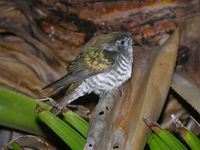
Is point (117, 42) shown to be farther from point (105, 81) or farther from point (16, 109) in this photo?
point (16, 109)

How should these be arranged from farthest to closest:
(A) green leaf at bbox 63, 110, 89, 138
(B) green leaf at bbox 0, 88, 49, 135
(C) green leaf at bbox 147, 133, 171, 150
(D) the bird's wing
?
(D) the bird's wing → (B) green leaf at bbox 0, 88, 49, 135 → (A) green leaf at bbox 63, 110, 89, 138 → (C) green leaf at bbox 147, 133, 171, 150

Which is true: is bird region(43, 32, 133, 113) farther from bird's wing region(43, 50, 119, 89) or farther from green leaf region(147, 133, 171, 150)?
green leaf region(147, 133, 171, 150)

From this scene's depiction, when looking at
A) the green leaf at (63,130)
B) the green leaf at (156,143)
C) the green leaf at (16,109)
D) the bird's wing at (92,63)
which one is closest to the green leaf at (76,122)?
the green leaf at (63,130)

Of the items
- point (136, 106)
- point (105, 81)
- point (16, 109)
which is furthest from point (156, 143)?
point (105, 81)

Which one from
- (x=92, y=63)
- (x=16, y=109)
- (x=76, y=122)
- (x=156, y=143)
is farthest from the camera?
(x=92, y=63)

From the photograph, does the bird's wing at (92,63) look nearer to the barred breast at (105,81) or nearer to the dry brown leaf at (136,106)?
the barred breast at (105,81)

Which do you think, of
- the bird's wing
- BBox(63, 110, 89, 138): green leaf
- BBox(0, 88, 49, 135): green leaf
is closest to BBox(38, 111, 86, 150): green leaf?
BBox(63, 110, 89, 138): green leaf

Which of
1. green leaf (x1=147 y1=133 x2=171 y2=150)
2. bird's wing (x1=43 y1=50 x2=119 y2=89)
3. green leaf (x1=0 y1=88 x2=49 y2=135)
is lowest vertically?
green leaf (x1=147 y1=133 x2=171 y2=150)

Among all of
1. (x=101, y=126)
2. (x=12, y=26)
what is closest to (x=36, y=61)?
(x=12, y=26)
